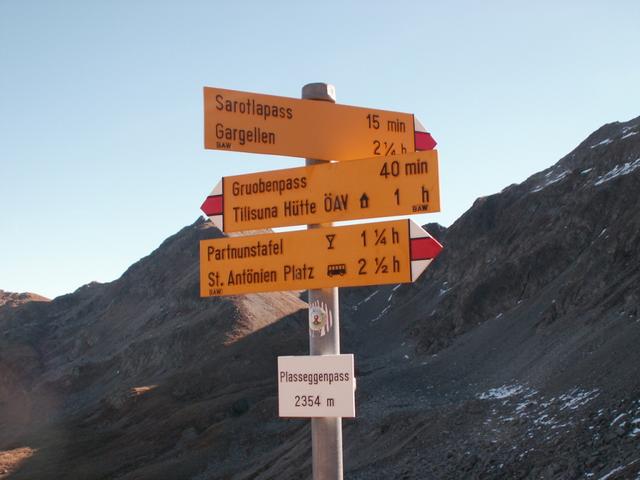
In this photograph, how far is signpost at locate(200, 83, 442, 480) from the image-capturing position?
5152 millimetres

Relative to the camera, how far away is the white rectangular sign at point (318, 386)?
5059 millimetres

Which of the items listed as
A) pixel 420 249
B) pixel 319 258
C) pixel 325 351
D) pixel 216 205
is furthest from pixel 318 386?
pixel 216 205

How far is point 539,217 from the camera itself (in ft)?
206

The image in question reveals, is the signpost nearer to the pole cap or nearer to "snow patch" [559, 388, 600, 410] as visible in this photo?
the pole cap

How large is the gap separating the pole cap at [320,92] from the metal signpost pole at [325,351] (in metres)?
1.00

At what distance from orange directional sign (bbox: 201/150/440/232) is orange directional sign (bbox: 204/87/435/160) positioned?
0.20 m

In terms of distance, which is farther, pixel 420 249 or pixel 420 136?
pixel 420 136

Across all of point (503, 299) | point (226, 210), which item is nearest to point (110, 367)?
point (503, 299)

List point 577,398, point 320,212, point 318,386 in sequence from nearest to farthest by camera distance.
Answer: point 318,386 → point 320,212 → point 577,398

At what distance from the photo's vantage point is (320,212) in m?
5.48

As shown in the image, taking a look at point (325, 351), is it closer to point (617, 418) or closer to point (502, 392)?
point (617, 418)

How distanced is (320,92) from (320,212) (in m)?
0.95

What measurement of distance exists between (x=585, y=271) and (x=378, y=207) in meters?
41.9

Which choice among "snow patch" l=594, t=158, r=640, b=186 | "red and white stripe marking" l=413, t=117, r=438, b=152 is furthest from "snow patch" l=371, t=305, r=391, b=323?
"red and white stripe marking" l=413, t=117, r=438, b=152
